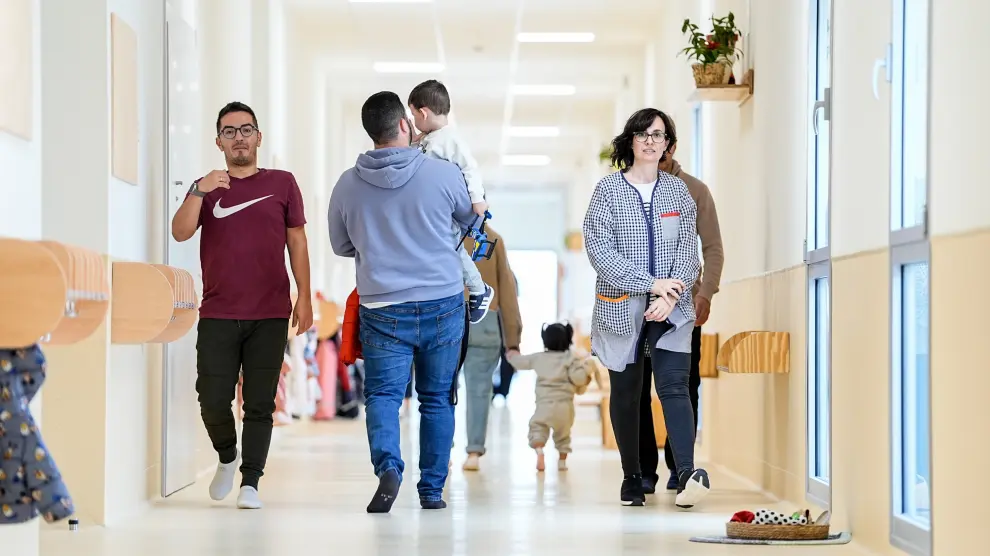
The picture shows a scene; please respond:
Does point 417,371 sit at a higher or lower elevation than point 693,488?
higher

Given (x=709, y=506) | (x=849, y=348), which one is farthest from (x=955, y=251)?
(x=709, y=506)

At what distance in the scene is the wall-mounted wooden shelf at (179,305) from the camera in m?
4.45

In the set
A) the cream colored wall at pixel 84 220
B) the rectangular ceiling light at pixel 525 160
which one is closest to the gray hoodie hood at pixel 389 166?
the cream colored wall at pixel 84 220

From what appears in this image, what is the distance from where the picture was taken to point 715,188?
7105mm

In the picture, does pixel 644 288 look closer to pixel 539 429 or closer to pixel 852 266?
pixel 852 266

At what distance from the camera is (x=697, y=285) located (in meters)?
5.23

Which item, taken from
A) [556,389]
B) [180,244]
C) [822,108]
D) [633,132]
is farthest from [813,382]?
[180,244]

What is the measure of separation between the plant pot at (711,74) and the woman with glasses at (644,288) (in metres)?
1.27

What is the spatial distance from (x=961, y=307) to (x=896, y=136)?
2.50ft

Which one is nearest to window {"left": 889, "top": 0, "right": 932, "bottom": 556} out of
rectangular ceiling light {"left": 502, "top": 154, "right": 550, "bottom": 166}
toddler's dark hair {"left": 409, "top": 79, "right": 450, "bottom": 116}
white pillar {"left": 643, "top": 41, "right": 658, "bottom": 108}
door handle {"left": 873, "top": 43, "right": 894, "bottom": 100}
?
door handle {"left": 873, "top": 43, "right": 894, "bottom": 100}

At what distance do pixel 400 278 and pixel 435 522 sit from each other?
778mm

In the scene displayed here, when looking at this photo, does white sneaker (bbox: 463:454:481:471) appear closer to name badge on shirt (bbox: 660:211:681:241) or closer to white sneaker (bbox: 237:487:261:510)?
white sneaker (bbox: 237:487:261:510)

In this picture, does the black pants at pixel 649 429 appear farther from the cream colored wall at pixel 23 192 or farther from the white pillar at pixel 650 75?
the white pillar at pixel 650 75

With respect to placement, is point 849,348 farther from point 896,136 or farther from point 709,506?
point 709,506
